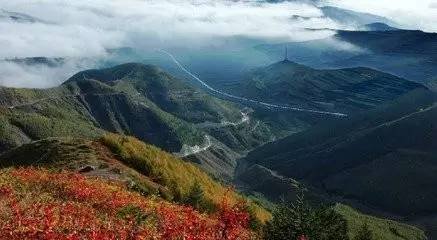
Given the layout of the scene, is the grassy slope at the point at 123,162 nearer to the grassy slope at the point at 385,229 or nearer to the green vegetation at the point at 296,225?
the green vegetation at the point at 296,225

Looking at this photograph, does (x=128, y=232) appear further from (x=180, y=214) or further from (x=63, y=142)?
(x=63, y=142)

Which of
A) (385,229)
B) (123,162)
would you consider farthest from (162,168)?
(385,229)

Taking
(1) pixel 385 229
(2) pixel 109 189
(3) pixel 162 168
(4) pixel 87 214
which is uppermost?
(4) pixel 87 214

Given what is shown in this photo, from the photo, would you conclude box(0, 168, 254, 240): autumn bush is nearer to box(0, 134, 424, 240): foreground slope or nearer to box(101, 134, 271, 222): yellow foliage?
box(0, 134, 424, 240): foreground slope

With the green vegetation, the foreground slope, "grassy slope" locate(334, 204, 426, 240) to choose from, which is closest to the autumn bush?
the foreground slope

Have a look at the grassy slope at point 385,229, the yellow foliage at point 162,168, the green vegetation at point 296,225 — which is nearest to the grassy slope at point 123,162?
the yellow foliage at point 162,168

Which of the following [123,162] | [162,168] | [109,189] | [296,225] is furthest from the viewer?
[162,168]

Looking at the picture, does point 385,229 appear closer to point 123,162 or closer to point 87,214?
point 123,162

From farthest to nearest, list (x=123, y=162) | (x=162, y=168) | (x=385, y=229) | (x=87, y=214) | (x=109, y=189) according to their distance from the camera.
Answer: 1. (x=385, y=229)
2. (x=162, y=168)
3. (x=123, y=162)
4. (x=109, y=189)
5. (x=87, y=214)
